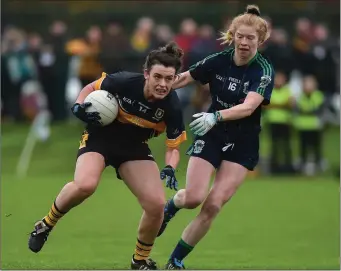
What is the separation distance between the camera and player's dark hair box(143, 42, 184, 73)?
9531 mm

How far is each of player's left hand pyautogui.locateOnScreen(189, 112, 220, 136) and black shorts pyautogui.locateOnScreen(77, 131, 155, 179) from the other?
53 cm

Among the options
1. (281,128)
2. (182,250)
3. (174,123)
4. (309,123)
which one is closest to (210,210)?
(182,250)

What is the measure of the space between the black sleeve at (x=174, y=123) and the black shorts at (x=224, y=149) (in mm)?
399

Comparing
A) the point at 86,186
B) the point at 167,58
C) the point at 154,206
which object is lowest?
the point at 154,206

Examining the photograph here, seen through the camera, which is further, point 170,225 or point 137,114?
point 170,225

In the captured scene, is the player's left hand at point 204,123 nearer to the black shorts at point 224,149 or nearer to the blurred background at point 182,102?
the black shorts at point 224,149

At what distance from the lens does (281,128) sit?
21.8 meters

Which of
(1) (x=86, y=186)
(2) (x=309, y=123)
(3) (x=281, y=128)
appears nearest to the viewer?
(1) (x=86, y=186)

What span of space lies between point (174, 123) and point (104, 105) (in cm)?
67

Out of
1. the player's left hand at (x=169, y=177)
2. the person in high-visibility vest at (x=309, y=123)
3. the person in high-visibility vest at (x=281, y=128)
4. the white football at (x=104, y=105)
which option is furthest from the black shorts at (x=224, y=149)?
the person in high-visibility vest at (x=309, y=123)

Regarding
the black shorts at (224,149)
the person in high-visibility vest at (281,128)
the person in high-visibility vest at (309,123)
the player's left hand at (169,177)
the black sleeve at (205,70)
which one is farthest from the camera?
the person in high-visibility vest at (309,123)

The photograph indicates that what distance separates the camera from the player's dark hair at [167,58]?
9.53 meters

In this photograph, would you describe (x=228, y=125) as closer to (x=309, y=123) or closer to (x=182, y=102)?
(x=309, y=123)

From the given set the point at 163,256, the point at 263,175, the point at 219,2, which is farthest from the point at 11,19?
the point at 163,256
